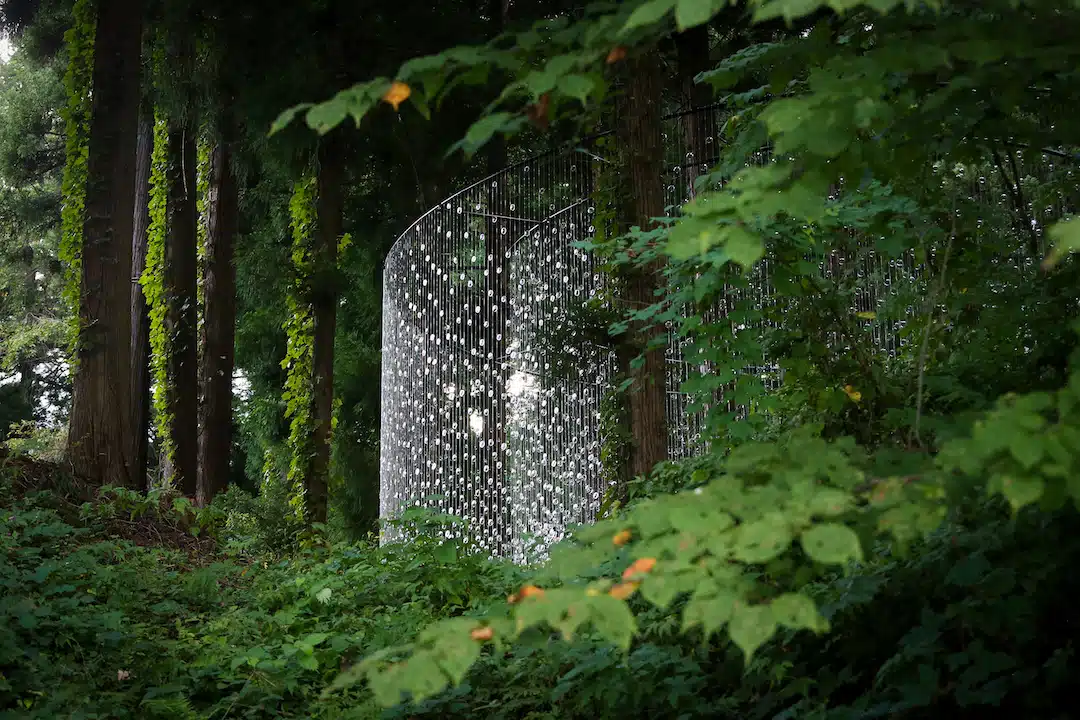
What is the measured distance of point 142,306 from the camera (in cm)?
1066

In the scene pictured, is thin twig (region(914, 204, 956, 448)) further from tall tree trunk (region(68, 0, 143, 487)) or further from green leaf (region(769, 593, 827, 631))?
tall tree trunk (region(68, 0, 143, 487))

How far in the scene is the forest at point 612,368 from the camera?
1657 mm

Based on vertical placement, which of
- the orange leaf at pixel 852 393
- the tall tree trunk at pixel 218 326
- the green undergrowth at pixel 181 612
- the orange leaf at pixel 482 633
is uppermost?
the tall tree trunk at pixel 218 326

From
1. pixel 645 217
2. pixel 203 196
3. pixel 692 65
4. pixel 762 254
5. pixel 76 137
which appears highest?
pixel 692 65

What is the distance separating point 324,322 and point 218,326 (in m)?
1.77

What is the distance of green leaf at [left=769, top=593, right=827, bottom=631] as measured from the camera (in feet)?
4.73

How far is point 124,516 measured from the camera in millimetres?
6867

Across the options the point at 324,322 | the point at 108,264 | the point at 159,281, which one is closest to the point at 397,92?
the point at 108,264

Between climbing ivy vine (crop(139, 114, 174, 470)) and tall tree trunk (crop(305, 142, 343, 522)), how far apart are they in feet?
6.08

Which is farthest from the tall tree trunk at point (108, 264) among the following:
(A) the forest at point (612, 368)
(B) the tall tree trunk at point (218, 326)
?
(B) the tall tree trunk at point (218, 326)

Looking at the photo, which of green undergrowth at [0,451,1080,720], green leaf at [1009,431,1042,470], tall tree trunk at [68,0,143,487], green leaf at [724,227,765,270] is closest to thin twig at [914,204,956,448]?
green undergrowth at [0,451,1080,720]

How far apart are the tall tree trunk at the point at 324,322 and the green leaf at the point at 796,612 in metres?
7.97

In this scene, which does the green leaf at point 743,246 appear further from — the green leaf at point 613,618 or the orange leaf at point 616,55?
the green leaf at point 613,618

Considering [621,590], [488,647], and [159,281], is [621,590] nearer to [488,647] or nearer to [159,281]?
[488,647]
